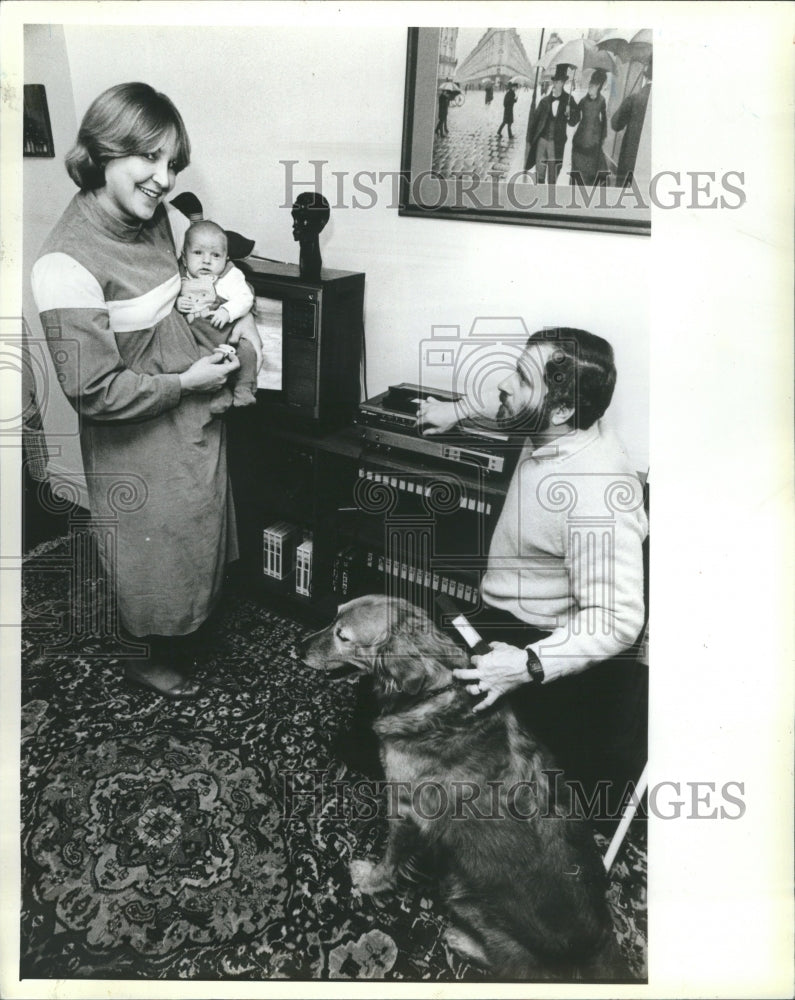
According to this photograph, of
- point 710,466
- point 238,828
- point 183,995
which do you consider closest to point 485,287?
point 710,466

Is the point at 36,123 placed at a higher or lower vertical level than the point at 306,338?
higher

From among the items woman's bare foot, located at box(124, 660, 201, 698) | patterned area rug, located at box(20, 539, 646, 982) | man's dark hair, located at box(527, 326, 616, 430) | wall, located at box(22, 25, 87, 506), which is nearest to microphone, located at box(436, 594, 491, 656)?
patterned area rug, located at box(20, 539, 646, 982)

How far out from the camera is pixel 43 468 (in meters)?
1.22

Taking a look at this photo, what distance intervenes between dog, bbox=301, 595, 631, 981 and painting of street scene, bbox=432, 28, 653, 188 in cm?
82

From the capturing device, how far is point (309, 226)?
123 cm

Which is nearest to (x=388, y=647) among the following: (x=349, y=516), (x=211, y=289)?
(x=349, y=516)

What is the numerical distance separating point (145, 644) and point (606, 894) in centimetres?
96

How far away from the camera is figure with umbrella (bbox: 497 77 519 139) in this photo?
114cm

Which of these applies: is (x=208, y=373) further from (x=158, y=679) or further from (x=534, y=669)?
(x=534, y=669)

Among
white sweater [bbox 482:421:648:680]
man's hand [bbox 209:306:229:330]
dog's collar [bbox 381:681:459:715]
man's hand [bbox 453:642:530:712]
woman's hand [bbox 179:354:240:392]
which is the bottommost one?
dog's collar [bbox 381:681:459:715]

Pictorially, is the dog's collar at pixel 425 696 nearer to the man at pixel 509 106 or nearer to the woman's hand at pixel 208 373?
the woman's hand at pixel 208 373

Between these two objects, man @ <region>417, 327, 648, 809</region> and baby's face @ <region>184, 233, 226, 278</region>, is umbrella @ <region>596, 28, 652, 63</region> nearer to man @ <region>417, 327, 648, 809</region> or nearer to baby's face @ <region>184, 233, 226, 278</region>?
man @ <region>417, 327, 648, 809</region>

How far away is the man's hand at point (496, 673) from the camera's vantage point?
122 centimetres

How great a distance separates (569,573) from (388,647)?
0.36m
